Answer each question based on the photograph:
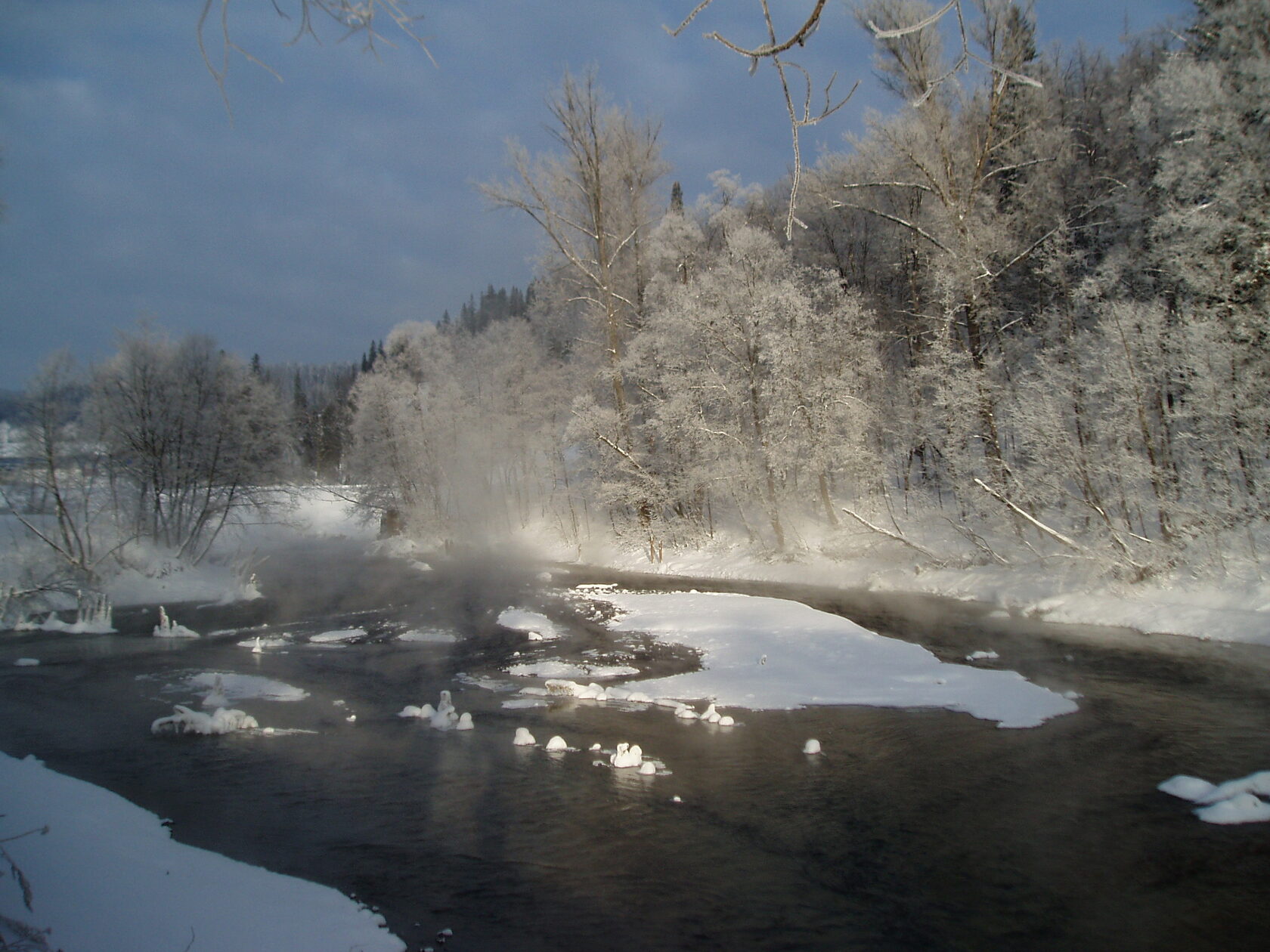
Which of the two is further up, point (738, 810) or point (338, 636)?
point (338, 636)

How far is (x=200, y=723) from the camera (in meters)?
8.70

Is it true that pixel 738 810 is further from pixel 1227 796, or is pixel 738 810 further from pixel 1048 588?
pixel 1048 588

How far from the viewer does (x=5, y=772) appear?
21.0 feet

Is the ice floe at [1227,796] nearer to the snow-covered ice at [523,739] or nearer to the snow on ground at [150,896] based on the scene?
the snow-covered ice at [523,739]

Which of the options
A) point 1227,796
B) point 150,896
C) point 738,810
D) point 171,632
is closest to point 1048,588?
point 1227,796

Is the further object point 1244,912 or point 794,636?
point 794,636

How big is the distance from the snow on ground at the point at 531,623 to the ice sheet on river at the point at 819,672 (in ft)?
6.21

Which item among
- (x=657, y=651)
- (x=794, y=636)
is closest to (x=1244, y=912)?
(x=794, y=636)

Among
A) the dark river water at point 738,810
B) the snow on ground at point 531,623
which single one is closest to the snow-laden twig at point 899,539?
the dark river water at point 738,810

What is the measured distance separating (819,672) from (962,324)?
1304cm

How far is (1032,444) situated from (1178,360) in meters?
3.05

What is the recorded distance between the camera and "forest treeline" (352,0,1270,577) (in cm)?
1411

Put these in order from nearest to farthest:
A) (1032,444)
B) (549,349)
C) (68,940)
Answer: (68,940), (1032,444), (549,349)

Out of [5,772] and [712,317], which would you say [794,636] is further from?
[712,317]
